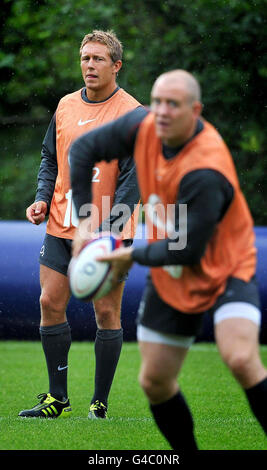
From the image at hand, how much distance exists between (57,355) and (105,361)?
0.98ft

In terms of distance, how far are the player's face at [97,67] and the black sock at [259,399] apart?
237 cm

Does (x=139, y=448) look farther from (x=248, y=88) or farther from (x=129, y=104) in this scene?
(x=248, y=88)

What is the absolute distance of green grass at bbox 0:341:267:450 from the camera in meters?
4.47

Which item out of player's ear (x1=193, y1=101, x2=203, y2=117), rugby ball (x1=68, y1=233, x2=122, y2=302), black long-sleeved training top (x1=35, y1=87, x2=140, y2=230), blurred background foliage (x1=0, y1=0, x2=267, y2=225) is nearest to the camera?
player's ear (x1=193, y1=101, x2=203, y2=117)

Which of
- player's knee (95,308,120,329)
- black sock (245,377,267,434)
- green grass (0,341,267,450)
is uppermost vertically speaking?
black sock (245,377,267,434)

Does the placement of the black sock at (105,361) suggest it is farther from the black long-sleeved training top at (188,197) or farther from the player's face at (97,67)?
the black long-sleeved training top at (188,197)

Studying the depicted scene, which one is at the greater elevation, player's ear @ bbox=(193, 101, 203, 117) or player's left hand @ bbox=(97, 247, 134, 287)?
player's ear @ bbox=(193, 101, 203, 117)

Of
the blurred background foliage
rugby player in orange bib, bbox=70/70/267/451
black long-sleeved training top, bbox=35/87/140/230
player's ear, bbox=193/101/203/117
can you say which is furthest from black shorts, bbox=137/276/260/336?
the blurred background foliage

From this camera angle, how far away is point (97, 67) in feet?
17.1

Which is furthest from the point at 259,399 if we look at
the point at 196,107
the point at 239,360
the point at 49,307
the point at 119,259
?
the point at 49,307

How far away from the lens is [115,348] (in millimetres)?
5301

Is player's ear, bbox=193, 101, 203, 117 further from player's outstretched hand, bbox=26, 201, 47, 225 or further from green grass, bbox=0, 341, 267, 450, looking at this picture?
player's outstretched hand, bbox=26, 201, 47, 225

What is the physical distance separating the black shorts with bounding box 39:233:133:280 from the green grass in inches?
35.7
